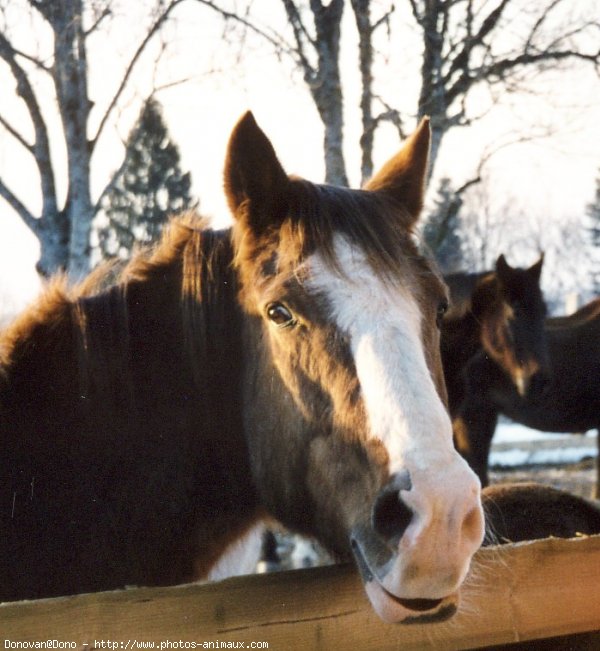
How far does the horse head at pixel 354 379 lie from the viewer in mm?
1644

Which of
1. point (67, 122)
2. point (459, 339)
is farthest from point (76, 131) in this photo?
point (459, 339)

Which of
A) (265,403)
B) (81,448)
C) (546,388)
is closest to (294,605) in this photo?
(265,403)

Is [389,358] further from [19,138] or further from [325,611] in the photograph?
[19,138]

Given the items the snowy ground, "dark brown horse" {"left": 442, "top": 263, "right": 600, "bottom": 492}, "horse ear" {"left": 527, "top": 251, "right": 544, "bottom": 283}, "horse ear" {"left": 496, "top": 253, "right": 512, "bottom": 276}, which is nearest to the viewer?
"horse ear" {"left": 496, "top": 253, "right": 512, "bottom": 276}

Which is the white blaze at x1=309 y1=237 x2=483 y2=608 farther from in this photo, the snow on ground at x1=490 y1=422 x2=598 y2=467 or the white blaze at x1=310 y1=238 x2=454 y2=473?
the snow on ground at x1=490 y1=422 x2=598 y2=467

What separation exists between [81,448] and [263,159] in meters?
1.09

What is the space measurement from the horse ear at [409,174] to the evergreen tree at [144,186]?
22.4 ft

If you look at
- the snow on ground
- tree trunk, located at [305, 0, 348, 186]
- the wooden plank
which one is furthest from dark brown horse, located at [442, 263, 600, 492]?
the wooden plank

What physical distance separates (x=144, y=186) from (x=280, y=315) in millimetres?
18715

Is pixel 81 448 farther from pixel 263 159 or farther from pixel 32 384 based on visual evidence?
pixel 263 159

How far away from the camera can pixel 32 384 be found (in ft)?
7.68

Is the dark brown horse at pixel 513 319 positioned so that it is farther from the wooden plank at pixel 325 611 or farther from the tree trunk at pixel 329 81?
the wooden plank at pixel 325 611

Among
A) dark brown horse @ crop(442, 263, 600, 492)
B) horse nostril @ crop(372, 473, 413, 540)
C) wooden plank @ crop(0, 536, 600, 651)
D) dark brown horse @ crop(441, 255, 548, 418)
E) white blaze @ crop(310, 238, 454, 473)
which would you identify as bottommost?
dark brown horse @ crop(442, 263, 600, 492)

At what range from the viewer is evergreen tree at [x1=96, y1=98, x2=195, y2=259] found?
9853mm
